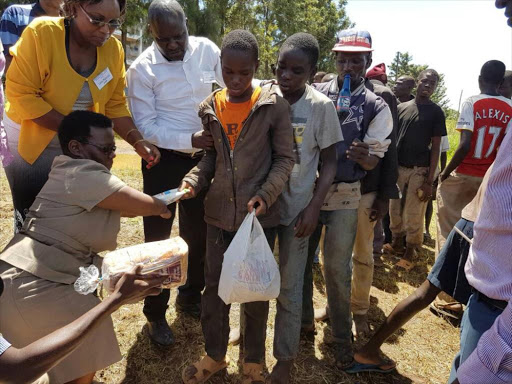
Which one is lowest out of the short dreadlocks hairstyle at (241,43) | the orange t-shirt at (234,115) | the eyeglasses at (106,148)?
the eyeglasses at (106,148)

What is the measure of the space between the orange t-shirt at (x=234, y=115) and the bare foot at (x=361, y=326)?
179cm

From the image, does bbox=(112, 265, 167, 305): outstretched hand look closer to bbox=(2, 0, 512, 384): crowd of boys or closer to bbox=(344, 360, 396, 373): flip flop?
bbox=(2, 0, 512, 384): crowd of boys

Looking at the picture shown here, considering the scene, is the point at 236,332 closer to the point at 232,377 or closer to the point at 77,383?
the point at 232,377

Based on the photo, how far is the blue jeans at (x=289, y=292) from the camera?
90.9 inches

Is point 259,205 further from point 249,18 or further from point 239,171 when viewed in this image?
point 249,18

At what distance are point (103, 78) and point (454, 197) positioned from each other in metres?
3.48

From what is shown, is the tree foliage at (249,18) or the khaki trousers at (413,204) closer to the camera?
the khaki trousers at (413,204)

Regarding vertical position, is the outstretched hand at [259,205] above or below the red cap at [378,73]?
below

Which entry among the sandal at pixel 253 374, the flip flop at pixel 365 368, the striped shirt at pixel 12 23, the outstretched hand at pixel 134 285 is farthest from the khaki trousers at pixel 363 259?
the striped shirt at pixel 12 23

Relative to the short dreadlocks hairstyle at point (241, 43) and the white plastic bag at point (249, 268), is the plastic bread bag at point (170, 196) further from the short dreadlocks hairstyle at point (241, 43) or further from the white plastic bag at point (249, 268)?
the short dreadlocks hairstyle at point (241, 43)

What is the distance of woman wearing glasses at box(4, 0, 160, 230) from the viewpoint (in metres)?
2.07

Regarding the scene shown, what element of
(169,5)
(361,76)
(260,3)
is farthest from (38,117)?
(260,3)

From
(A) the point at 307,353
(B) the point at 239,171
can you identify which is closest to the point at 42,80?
(B) the point at 239,171

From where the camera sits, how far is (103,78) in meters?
2.31
